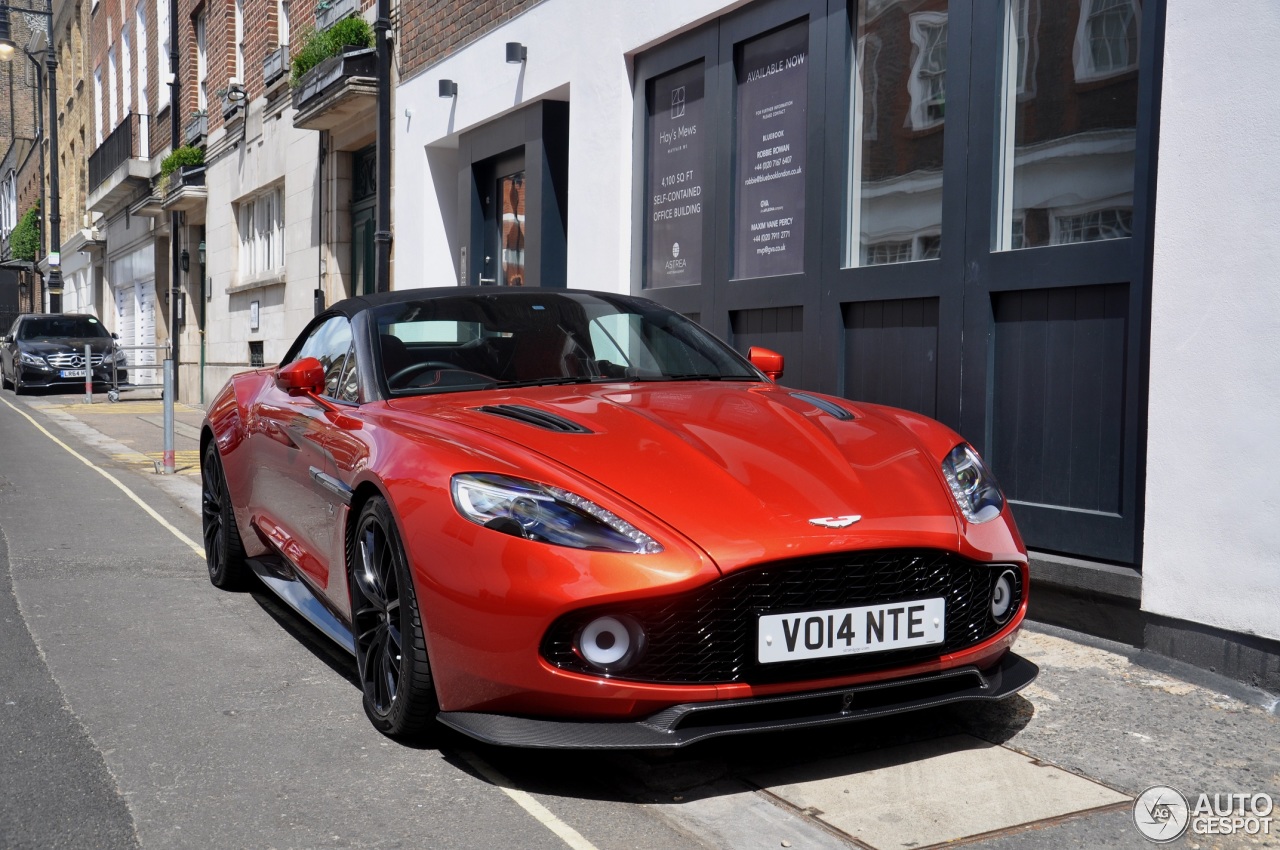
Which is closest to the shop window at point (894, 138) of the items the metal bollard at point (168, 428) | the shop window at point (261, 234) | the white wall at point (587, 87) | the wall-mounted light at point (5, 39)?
the white wall at point (587, 87)

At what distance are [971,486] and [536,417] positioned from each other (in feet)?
4.10

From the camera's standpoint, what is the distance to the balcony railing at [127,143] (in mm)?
26266

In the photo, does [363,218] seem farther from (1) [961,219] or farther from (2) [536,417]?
(2) [536,417]

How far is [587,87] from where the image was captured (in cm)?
904

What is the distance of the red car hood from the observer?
2984 mm

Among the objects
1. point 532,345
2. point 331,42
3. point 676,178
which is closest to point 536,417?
point 532,345

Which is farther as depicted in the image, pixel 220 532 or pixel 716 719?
pixel 220 532

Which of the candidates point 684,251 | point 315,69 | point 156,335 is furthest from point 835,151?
point 156,335

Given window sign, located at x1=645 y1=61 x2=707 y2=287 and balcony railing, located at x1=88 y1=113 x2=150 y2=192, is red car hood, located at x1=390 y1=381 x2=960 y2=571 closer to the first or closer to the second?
window sign, located at x1=645 y1=61 x2=707 y2=287

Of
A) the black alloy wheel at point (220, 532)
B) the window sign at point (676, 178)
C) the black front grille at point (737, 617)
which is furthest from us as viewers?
the window sign at point (676, 178)

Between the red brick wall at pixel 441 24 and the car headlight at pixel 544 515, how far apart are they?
7508 mm

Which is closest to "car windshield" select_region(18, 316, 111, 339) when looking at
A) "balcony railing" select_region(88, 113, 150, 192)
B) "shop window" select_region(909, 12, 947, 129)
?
"balcony railing" select_region(88, 113, 150, 192)

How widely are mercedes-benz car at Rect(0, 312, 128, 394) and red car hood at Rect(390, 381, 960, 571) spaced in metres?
21.9

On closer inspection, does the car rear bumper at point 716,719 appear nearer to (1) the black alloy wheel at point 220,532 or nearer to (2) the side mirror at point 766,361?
(2) the side mirror at point 766,361
